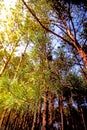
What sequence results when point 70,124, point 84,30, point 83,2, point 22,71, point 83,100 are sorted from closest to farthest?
point 83,2 → point 22,71 → point 84,30 → point 83,100 → point 70,124

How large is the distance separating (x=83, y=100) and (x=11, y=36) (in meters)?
6.77

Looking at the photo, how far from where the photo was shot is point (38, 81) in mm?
5723

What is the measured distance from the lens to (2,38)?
8.75 metres

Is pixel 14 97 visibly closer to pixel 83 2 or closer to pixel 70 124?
pixel 83 2

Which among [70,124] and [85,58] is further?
[70,124]

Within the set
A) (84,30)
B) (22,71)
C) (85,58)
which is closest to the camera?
(85,58)

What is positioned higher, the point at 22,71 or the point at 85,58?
the point at 22,71

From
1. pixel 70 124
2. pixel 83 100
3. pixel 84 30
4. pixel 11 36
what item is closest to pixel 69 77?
pixel 84 30

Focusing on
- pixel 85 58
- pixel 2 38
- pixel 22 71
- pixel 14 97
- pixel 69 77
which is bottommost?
pixel 14 97

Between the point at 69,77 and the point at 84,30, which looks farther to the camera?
the point at 69,77

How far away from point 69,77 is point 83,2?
3533 millimetres

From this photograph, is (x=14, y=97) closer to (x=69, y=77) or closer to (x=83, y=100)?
(x=69, y=77)

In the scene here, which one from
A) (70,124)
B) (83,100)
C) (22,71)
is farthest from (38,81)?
(70,124)

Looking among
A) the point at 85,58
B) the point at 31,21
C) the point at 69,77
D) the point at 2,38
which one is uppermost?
the point at 2,38
